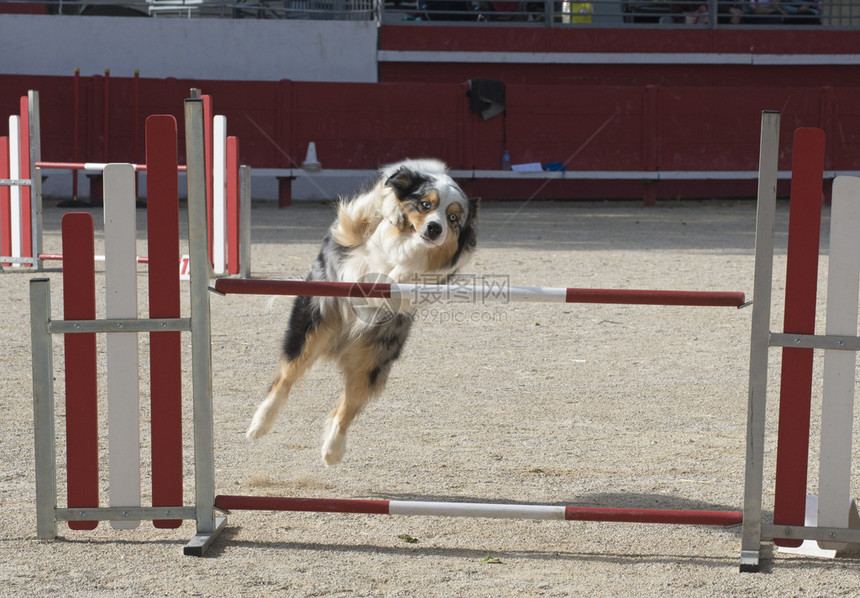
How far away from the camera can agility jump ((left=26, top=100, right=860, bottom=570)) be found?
3.44 metres

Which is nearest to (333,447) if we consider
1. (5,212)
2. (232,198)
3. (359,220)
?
(359,220)

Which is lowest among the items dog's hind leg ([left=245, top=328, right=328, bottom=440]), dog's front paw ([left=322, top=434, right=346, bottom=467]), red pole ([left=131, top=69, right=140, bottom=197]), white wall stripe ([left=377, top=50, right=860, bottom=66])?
dog's front paw ([left=322, top=434, right=346, bottom=467])

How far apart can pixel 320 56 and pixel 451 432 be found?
13.7 meters

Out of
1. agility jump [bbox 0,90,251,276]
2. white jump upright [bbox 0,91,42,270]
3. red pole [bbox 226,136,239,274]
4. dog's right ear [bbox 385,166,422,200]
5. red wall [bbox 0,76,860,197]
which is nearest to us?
dog's right ear [bbox 385,166,422,200]

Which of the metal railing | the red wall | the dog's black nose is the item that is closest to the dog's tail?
the dog's black nose

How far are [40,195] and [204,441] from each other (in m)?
6.92

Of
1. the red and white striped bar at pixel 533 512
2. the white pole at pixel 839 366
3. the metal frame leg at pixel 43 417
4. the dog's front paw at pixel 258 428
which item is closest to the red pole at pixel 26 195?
the dog's front paw at pixel 258 428

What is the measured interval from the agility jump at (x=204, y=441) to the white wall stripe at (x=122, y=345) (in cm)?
4

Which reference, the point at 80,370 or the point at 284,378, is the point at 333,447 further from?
the point at 80,370

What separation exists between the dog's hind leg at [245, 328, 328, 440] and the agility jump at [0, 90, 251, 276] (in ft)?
15.3

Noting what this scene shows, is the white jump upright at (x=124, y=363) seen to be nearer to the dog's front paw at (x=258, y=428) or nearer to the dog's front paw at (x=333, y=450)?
the dog's front paw at (x=333, y=450)

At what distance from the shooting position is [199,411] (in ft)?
11.6

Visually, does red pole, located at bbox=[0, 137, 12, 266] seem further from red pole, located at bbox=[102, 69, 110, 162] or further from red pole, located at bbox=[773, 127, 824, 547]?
red pole, located at bbox=[773, 127, 824, 547]

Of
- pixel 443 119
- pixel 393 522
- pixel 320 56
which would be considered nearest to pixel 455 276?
pixel 393 522
